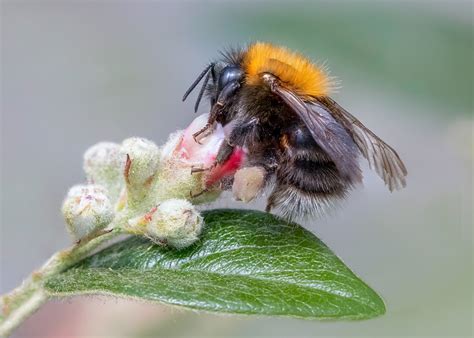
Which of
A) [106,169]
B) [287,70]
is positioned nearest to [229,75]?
[287,70]

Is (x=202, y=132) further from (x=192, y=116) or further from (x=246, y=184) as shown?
(x=192, y=116)

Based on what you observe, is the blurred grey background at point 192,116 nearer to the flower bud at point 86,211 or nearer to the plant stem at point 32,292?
the plant stem at point 32,292

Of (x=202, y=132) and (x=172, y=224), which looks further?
(x=202, y=132)

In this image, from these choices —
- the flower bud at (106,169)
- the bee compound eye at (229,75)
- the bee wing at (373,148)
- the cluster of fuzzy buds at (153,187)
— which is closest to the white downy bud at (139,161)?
the cluster of fuzzy buds at (153,187)

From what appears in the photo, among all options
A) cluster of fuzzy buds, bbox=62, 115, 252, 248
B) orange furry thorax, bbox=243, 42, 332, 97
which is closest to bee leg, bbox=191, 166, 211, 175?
cluster of fuzzy buds, bbox=62, 115, 252, 248

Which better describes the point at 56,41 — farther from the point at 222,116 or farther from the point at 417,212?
the point at 222,116

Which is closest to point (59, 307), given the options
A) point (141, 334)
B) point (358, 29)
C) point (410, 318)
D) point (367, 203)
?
point (141, 334)
